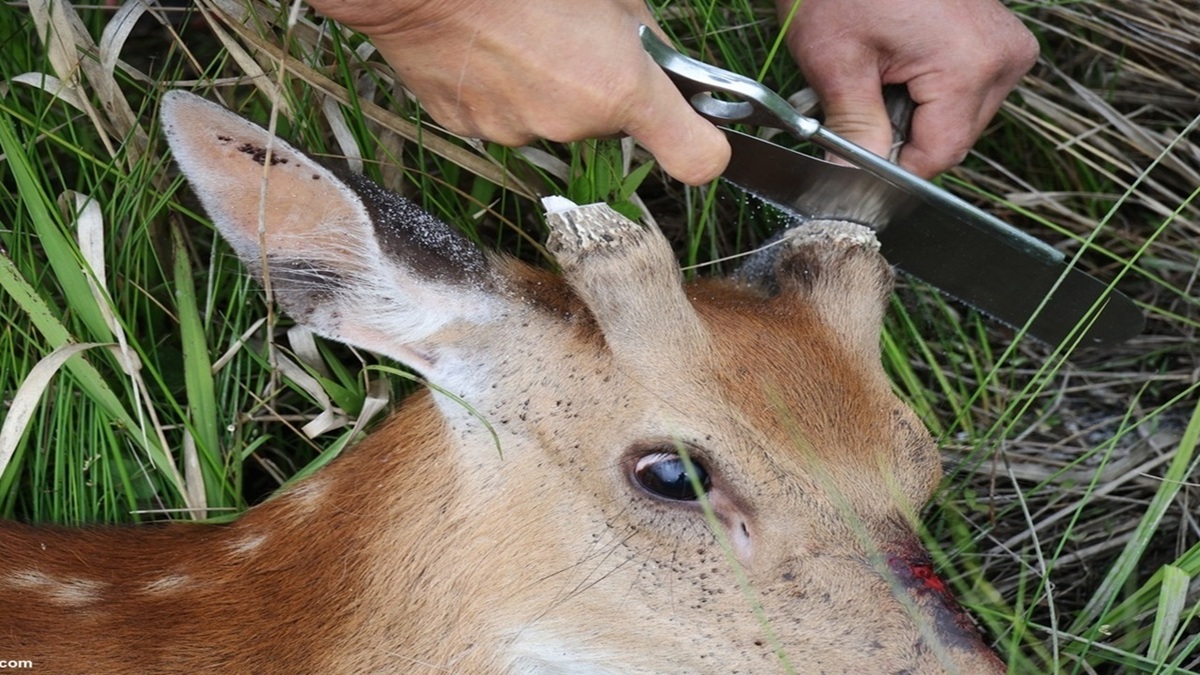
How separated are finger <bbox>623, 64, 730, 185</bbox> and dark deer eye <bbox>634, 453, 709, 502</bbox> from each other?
2.00 feet

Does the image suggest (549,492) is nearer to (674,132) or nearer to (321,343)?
(674,132)

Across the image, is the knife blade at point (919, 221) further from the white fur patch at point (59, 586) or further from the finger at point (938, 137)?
the white fur patch at point (59, 586)

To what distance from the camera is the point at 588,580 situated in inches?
105

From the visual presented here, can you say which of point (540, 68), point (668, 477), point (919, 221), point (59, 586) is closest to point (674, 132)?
point (540, 68)

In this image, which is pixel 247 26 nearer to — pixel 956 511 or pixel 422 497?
pixel 422 497

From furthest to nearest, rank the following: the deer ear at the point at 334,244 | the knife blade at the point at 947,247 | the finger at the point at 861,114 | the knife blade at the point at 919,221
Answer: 1. the finger at the point at 861,114
2. the knife blade at the point at 947,247
3. the knife blade at the point at 919,221
4. the deer ear at the point at 334,244

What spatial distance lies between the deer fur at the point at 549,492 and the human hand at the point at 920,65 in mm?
520

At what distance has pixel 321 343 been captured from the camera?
363 cm

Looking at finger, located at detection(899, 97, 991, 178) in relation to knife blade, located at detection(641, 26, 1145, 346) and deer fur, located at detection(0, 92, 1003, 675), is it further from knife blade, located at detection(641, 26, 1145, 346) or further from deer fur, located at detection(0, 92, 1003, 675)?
deer fur, located at detection(0, 92, 1003, 675)

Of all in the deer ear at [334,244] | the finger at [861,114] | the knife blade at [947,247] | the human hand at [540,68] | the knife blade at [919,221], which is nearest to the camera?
the human hand at [540,68]

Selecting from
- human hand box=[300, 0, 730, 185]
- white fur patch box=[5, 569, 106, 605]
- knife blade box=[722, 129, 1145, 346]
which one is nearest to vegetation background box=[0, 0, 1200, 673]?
knife blade box=[722, 129, 1145, 346]

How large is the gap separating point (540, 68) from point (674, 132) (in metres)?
0.32

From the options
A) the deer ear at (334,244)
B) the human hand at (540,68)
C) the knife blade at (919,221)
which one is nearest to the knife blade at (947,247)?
the knife blade at (919,221)

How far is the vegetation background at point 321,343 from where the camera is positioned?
338cm
